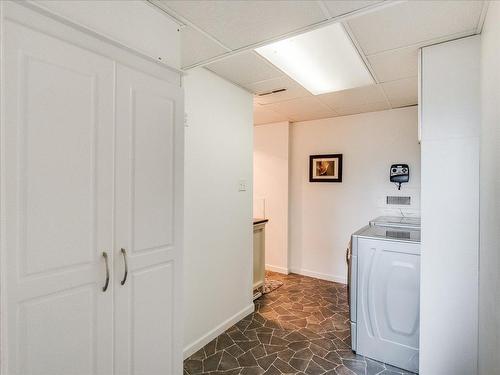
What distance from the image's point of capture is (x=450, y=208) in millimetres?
1929

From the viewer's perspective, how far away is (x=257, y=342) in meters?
2.61

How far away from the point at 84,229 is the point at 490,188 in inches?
77.1

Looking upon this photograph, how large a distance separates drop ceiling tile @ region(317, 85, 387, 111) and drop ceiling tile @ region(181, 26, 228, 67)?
1.62m

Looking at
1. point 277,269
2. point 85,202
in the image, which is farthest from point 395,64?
point 277,269

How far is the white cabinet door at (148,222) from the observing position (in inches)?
54.2

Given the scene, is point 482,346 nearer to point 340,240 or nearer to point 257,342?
point 257,342

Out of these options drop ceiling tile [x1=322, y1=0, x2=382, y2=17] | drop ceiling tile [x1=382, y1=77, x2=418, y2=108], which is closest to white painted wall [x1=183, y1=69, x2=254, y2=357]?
drop ceiling tile [x1=322, y1=0, x2=382, y2=17]

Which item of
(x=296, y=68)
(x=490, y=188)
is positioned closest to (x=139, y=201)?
(x=490, y=188)

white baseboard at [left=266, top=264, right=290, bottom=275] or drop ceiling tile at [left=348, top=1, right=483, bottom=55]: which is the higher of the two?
drop ceiling tile at [left=348, top=1, right=483, bottom=55]

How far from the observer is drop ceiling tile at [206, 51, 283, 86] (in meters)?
2.32

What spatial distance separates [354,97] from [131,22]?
102 inches

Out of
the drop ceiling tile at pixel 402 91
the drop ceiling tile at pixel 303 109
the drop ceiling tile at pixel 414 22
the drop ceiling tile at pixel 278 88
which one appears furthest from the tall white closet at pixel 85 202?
the drop ceiling tile at pixel 402 91

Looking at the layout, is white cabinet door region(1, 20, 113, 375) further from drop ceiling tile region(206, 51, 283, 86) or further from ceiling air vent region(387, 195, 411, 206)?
ceiling air vent region(387, 195, 411, 206)

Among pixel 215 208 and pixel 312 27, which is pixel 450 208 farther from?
pixel 215 208
